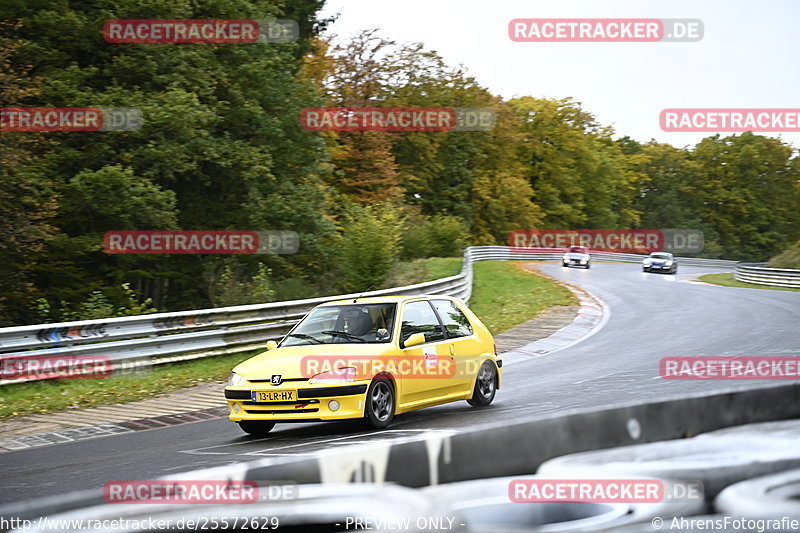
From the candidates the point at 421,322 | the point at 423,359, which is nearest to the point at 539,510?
the point at 423,359

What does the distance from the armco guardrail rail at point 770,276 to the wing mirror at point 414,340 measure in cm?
3223

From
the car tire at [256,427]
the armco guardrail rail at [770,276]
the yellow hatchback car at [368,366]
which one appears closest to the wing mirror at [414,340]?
the yellow hatchback car at [368,366]

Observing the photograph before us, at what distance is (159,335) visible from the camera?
51.3 feet

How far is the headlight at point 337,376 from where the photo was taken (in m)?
9.78

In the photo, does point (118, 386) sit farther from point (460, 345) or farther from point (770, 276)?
point (770, 276)

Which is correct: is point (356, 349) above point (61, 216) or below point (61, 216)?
below

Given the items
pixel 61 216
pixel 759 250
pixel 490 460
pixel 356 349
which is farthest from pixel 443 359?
pixel 759 250

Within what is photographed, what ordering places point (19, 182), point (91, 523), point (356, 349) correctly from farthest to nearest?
1. point (19, 182)
2. point (356, 349)
3. point (91, 523)

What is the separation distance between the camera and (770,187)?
105 meters

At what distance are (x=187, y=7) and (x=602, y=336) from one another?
17666mm

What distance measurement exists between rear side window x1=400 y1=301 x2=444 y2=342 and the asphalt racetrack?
100 cm

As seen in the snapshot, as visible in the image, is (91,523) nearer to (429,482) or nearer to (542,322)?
(429,482)

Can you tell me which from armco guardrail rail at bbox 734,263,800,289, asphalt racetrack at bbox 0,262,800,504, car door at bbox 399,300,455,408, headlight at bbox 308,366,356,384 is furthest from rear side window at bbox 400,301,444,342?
armco guardrail rail at bbox 734,263,800,289

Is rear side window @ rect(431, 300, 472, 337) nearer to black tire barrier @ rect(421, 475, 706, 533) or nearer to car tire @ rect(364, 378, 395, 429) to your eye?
car tire @ rect(364, 378, 395, 429)
